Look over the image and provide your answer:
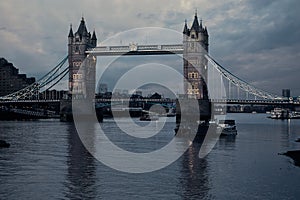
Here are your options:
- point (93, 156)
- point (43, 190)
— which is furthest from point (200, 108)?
point (43, 190)

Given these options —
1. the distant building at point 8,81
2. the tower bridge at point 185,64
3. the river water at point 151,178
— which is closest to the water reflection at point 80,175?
the river water at point 151,178

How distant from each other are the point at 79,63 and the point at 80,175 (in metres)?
71.9

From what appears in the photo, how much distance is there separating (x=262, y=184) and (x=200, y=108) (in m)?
60.0

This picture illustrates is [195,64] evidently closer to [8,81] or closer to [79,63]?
[79,63]

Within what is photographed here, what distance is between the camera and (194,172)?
25547mm

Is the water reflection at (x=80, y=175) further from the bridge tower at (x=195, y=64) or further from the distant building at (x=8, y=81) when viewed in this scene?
the distant building at (x=8, y=81)

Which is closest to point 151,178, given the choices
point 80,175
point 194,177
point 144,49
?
point 194,177

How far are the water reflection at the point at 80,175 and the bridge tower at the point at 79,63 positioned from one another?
58708 millimetres

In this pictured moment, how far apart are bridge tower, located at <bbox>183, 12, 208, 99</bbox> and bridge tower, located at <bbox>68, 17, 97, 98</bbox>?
2063 centimetres

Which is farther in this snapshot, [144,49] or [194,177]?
[144,49]

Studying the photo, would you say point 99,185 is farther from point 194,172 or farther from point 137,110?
point 137,110

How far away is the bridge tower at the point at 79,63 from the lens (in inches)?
3681

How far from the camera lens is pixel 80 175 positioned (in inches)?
950

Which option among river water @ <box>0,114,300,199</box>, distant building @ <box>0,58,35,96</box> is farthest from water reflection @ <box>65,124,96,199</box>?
distant building @ <box>0,58,35,96</box>
